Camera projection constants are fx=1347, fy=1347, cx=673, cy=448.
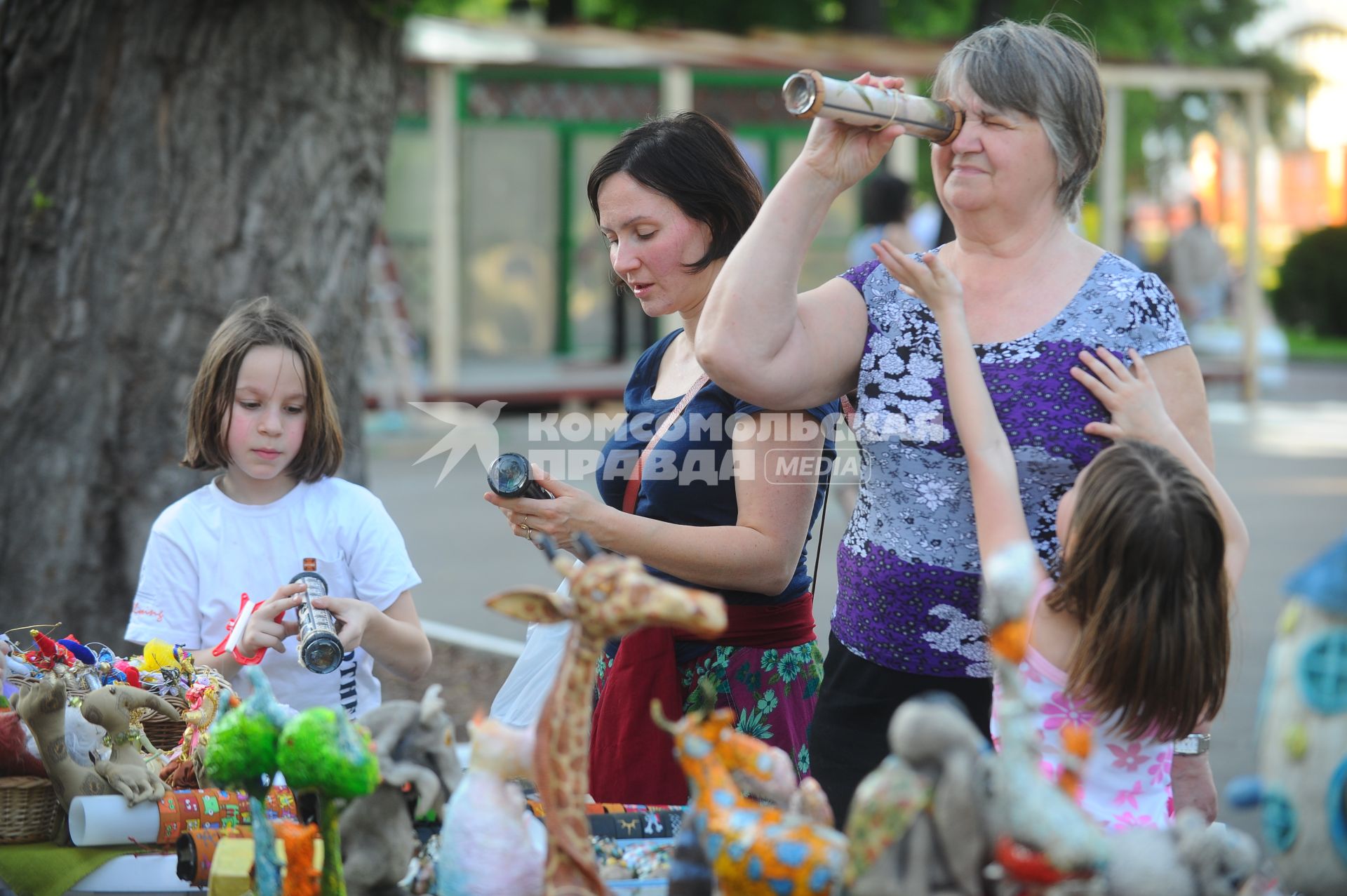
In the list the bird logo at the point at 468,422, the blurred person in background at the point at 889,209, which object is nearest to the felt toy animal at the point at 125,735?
the blurred person in background at the point at 889,209

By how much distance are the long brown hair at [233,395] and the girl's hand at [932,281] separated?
3.93ft

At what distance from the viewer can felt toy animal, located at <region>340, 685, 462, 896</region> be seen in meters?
1.55

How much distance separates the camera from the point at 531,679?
2432 millimetres

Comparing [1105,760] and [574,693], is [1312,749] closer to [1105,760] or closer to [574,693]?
[1105,760]

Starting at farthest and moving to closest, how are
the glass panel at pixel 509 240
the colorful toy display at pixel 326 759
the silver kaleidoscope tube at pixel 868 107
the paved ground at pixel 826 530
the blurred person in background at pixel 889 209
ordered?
1. the glass panel at pixel 509 240
2. the blurred person in background at pixel 889 209
3. the paved ground at pixel 826 530
4. the silver kaleidoscope tube at pixel 868 107
5. the colorful toy display at pixel 326 759

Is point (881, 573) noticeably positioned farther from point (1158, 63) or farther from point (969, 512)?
point (1158, 63)

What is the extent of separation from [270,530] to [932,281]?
1381mm

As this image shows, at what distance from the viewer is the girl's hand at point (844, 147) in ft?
6.34

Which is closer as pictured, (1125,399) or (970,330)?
(1125,399)

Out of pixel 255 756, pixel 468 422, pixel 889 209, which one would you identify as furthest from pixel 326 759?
pixel 468 422

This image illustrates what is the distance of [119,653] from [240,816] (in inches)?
93.1

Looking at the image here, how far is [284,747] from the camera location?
1.48 m

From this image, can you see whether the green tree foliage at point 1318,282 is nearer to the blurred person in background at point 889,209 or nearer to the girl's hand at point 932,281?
the blurred person in background at point 889,209

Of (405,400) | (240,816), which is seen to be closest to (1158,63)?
(405,400)
